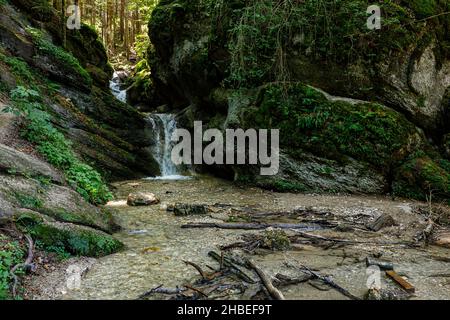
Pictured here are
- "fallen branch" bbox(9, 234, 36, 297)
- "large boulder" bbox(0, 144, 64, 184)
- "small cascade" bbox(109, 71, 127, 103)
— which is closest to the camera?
"fallen branch" bbox(9, 234, 36, 297)

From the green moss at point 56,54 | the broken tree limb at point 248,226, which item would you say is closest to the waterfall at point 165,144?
the green moss at point 56,54

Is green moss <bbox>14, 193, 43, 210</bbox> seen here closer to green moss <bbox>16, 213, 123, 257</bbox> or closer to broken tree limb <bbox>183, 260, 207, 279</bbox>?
green moss <bbox>16, 213, 123, 257</bbox>

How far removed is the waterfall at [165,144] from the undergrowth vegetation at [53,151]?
6.78 meters

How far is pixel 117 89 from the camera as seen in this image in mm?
24656

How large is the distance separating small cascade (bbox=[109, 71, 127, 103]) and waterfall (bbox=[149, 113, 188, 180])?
6991 millimetres

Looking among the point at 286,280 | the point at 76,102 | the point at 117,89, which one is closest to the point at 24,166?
the point at 286,280

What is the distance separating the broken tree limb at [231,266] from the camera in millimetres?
4795

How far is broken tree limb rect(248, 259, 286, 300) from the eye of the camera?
421cm

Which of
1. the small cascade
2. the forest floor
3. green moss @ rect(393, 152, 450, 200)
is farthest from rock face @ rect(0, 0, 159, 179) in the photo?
green moss @ rect(393, 152, 450, 200)

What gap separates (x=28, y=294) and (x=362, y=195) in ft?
31.7

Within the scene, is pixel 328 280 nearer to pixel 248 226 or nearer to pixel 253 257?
pixel 253 257

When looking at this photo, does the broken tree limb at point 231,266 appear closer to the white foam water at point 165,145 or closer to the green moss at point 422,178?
the green moss at point 422,178

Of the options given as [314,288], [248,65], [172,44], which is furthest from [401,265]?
[172,44]
